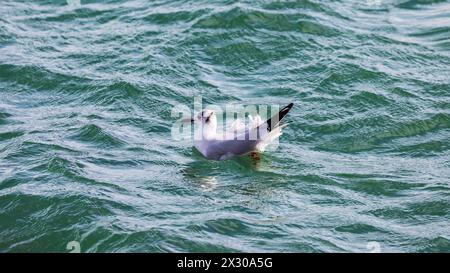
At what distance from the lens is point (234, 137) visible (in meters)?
12.9

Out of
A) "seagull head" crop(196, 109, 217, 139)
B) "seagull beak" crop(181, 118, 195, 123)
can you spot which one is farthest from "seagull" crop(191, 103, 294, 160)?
"seagull beak" crop(181, 118, 195, 123)

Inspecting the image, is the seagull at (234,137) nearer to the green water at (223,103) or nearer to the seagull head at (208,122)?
the seagull head at (208,122)

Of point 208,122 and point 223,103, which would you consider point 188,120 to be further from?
point 223,103

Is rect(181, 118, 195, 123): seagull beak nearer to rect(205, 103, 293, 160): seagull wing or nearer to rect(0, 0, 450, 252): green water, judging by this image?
rect(0, 0, 450, 252): green water

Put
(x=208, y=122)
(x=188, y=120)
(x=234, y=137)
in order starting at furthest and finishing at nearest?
(x=188, y=120), (x=208, y=122), (x=234, y=137)

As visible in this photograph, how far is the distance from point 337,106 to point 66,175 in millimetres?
4513

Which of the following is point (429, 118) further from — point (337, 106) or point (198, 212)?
point (198, 212)

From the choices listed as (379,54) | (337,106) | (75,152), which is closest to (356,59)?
(379,54)

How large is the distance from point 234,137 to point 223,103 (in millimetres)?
1775

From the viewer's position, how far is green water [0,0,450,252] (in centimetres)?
1105

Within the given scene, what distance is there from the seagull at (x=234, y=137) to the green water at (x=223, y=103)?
0.59 feet

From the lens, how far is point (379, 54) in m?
15.9

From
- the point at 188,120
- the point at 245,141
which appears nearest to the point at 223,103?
the point at 188,120

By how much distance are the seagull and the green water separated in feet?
0.59
